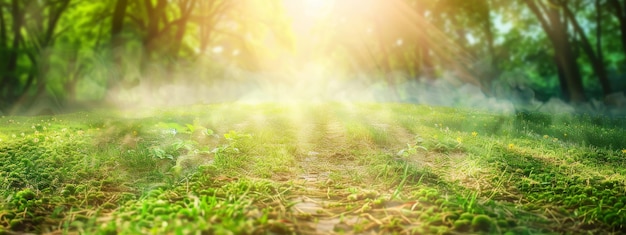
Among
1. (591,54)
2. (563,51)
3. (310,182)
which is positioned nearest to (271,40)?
(563,51)

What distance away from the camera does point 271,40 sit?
2394 centimetres

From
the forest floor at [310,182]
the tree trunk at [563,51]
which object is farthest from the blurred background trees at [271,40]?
A: the forest floor at [310,182]

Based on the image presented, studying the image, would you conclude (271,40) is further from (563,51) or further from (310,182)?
(310,182)

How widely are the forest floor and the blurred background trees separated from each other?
389 inches

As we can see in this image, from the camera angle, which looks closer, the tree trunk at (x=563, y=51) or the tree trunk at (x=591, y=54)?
the tree trunk at (x=563, y=51)

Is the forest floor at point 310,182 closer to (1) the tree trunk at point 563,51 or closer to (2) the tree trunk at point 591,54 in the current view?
(1) the tree trunk at point 563,51

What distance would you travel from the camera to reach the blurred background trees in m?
14.8

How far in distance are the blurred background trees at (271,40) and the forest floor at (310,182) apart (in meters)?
9.88

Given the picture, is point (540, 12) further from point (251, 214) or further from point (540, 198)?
point (251, 214)

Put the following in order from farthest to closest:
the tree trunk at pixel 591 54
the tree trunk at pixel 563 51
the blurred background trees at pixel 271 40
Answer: the blurred background trees at pixel 271 40, the tree trunk at pixel 591 54, the tree trunk at pixel 563 51

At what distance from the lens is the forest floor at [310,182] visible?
105 inches

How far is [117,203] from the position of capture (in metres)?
3.24

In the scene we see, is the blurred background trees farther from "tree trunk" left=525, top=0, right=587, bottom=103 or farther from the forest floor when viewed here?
the forest floor

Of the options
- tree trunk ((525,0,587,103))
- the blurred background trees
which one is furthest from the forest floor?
the blurred background trees
